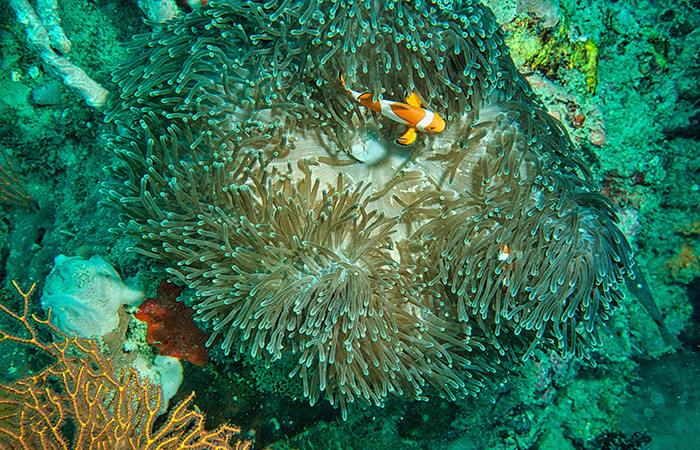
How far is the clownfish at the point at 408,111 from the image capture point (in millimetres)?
2498

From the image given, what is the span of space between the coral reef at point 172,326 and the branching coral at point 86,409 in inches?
12.0

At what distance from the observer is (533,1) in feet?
10.5

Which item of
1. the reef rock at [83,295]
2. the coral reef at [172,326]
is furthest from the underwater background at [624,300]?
the reef rock at [83,295]

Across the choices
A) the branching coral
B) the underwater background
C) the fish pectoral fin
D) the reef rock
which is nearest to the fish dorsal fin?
the fish pectoral fin

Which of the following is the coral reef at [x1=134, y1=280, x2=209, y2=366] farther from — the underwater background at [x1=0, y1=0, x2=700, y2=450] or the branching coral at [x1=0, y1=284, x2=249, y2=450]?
the branching coral at [x1=0, y1=284, x2=249, y2=450]

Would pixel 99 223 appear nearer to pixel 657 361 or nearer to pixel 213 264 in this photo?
pixel 213 264

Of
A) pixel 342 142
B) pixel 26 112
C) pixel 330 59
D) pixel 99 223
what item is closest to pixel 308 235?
pixel 342 142

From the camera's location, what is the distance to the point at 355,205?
239 centimetres

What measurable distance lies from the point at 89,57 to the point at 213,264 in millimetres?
3367

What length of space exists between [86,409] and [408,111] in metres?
3.12

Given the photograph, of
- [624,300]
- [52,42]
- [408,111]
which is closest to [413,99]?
[408,111]

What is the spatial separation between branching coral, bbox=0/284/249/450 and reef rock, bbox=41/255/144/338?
10cm

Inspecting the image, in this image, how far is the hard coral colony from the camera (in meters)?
2.40

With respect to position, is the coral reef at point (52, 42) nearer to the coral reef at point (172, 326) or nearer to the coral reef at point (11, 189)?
the coral reef at point (11, 189)
